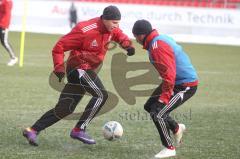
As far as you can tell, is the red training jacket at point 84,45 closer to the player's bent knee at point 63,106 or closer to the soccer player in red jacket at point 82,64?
the soccer player in red jacket at point 82,64

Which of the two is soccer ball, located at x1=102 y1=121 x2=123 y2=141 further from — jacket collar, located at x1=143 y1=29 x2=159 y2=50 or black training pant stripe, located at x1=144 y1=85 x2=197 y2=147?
jacket collar, located at x1=143 y1=29 x2=159 y2=50

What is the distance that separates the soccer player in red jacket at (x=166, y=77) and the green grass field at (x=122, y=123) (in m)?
0.33

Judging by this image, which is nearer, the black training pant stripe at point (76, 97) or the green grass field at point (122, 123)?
the green grass field at point (122, 123)

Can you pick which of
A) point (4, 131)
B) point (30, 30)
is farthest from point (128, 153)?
point (30, 30)

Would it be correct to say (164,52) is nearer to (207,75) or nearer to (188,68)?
(188,68)

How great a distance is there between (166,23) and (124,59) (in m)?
14.1

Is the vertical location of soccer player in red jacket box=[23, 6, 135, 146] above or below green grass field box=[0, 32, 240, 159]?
above

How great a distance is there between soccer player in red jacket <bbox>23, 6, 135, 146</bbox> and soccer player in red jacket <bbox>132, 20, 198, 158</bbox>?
0.56 metres

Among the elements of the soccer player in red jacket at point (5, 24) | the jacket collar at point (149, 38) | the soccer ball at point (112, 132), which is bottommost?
the soccer player in red jacket at point (5, 24)

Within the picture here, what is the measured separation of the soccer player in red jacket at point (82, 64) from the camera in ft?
25.8

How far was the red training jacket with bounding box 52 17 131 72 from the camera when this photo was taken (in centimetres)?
786

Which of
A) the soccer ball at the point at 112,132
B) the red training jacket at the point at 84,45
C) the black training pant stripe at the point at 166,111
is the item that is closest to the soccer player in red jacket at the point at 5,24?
the red training jacket at the point at 84,45

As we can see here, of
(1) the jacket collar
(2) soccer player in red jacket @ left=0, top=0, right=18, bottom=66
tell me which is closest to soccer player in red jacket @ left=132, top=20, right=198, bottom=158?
(1) the jacket collar

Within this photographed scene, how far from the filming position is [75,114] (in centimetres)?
1077
